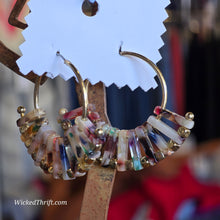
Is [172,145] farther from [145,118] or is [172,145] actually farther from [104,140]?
[145,118]

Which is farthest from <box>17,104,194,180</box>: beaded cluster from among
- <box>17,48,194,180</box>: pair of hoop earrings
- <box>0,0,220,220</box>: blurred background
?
<box>0,0,220,220</box>: blurred background

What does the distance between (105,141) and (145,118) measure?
24 centimetres

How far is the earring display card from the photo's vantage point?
0.31 metres

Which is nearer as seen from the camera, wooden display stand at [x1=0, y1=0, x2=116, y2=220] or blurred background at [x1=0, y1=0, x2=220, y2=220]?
wooden display stand at [x1=0, y1=0, x2=116, y2=220]

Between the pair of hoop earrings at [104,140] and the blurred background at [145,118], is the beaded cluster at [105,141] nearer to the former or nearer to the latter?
the pair of hoop earrings at [104,140]

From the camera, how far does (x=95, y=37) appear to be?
12.9 inches

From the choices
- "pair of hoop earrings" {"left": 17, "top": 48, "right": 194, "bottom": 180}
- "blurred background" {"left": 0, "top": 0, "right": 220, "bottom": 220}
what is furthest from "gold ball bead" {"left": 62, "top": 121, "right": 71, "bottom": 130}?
A: "blurred background" {"left": 0, "top": 0, "right": 220, "bottom": 220}

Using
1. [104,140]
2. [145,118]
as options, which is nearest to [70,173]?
[104,140]

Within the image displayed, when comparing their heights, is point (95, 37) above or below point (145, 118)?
above

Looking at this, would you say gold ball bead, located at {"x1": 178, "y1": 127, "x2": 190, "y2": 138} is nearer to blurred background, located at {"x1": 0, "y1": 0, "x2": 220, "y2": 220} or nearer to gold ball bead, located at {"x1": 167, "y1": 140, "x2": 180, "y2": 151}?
gold ball bead, located at {"x1": 167, "y1": 140, "x2": 180, "y2": 151}

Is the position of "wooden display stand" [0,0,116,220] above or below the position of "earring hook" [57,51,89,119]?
below

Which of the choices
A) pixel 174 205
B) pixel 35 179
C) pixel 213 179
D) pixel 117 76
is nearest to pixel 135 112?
pixel 117 76

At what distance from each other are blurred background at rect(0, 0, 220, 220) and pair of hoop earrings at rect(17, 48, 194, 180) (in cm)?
11

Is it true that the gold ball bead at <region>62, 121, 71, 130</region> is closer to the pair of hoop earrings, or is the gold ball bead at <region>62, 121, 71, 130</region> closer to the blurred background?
the pair of hoop earrings
